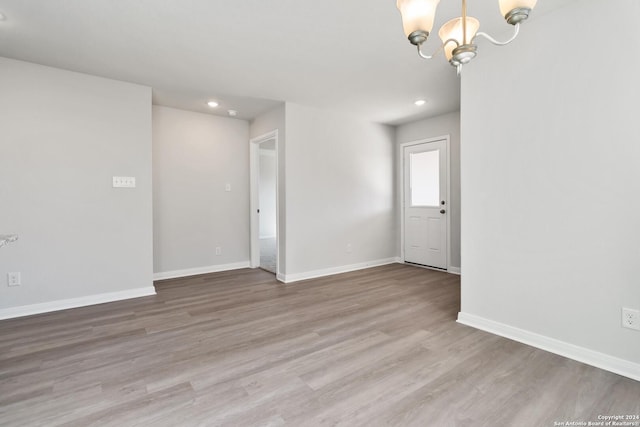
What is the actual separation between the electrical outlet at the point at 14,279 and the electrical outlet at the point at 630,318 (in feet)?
16.2

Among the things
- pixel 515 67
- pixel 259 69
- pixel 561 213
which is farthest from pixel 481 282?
pixel 259 69

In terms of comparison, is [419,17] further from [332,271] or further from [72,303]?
[72,303]

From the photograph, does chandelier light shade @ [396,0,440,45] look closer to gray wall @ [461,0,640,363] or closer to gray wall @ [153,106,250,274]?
gray wall @ [461,0,640,363]

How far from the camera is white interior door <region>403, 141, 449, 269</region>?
16.3 ft

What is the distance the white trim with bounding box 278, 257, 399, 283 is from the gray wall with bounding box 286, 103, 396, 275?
2.0 inches

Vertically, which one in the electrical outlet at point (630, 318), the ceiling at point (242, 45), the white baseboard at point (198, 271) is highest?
the ceiling at point (242, 45)

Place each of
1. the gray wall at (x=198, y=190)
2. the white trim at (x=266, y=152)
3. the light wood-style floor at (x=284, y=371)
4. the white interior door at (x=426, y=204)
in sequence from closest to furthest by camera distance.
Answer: the light wood-style floor at (x=284, y=371), the gray wall at (x=198, y=190), the white interior door at (x=426, y=204), the white trim at (x=266, y=152)

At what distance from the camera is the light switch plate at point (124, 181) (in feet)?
11.4

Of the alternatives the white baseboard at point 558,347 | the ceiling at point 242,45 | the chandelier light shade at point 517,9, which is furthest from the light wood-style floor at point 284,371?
the ceiling at point 242,45

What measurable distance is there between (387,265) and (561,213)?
3.34 meters

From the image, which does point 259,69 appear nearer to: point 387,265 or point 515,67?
point 515,67

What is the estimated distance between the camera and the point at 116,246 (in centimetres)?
347

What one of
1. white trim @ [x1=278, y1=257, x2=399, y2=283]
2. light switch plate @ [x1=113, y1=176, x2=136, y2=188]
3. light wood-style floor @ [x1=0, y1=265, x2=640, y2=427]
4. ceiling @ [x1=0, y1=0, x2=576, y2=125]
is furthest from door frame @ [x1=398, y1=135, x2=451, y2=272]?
light switch plate @ [x1=113, y1=176, x2=136, y2=188]

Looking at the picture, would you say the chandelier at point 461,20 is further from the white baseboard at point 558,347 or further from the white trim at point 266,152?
the white trim at point 266,152
